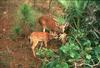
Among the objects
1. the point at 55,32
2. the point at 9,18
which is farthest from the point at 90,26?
the point at 9,18

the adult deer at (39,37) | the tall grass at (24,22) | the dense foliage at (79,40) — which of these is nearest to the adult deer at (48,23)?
the tall grass at (24,22)

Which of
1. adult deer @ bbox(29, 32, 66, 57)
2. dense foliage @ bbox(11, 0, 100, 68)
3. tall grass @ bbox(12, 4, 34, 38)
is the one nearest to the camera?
dense foliage @ bbox(11, 0, 100, 68)

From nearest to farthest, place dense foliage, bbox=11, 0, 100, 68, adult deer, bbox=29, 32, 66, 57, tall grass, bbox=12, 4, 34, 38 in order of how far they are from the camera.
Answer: dense foliage, bbox=11, 0, 100, 68 < adult deer, bbox=29, 32, 66, 57 < tall grass, bbox=12, 4, 34, 38

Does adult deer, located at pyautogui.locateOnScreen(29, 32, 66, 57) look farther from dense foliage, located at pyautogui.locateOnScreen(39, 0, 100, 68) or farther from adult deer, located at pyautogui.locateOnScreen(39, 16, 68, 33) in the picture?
dense foliage, located at pyautogui.locateOnScreen(39, 0, 100, 68)

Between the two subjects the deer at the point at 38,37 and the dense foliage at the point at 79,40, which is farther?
the deer at the point at 38,37

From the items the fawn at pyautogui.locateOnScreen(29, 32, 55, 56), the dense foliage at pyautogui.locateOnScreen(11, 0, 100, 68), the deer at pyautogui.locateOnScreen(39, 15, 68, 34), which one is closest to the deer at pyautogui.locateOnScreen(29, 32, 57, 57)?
the fawn at pyautogui.locateOnScreen(29, 32, 55, 56)

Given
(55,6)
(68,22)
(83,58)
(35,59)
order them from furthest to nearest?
(55,6), (35,59), (68,22), (83,58)

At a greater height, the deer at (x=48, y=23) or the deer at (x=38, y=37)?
the deer at (x=48, y=23)

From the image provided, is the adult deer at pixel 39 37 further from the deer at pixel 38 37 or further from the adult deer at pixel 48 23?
the adult deer at pixel 48 23

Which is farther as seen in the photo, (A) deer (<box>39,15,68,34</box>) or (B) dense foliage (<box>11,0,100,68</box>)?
(A) deer (<box>39,15,68,34</box>)

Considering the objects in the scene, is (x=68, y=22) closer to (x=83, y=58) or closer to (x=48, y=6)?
(x=83, y=58)

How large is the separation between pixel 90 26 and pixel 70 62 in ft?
1.77

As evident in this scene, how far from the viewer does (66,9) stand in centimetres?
513

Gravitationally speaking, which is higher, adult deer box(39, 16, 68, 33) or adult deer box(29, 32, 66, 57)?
adult deer box(39, 16, 68, 33)
